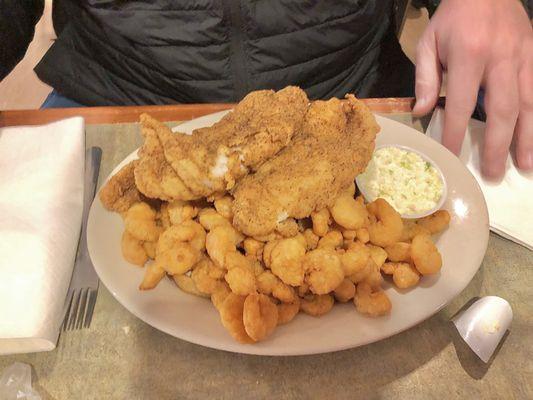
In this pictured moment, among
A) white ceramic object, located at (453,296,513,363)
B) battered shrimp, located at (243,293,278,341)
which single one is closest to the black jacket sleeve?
battered shrimp, located at (243,293,278,341)

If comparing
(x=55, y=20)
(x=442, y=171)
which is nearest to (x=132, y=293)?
(x=442, y=171)

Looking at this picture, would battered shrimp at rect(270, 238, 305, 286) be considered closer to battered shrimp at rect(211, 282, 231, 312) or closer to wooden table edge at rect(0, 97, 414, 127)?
battered shrimp at rect(211, 282, 231, 312)

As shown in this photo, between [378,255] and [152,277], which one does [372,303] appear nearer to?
[378,255]

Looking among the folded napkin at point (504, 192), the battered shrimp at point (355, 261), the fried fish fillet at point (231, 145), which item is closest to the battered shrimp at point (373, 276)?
the battered shrimp at point (355, 261)

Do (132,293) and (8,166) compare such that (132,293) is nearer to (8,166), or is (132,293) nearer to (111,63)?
(8,166)

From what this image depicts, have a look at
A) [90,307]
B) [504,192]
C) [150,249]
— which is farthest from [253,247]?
[504,192]

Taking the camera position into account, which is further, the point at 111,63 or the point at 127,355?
the point at 111,63
